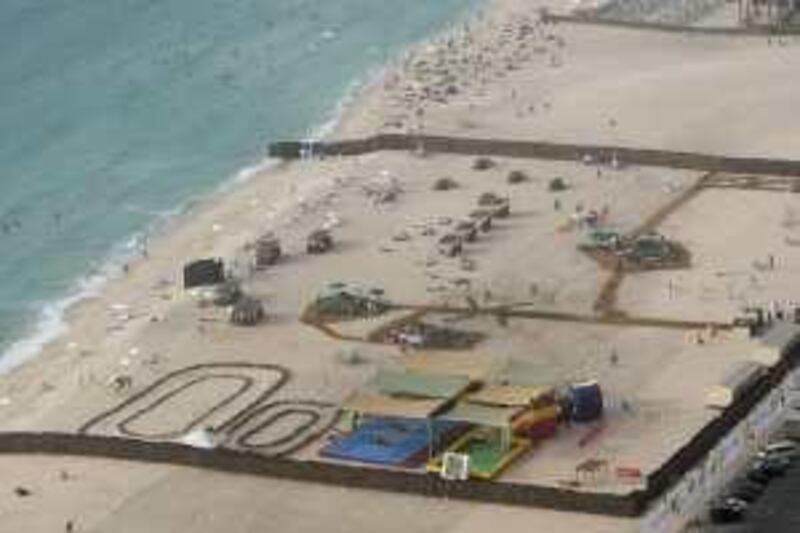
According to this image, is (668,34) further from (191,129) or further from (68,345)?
(68,345)

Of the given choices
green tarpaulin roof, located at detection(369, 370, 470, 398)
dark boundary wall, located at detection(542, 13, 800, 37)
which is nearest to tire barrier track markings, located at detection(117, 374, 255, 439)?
green tarpaulin roof, located at detection(369, 370, 470, 398)

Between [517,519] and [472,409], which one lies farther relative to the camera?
[472,409]

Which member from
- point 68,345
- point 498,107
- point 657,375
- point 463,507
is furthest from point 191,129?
point 463,507

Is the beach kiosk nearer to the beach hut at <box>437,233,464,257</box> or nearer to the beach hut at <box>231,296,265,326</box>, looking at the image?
the beach hut at <box>231,296,265,326</box>

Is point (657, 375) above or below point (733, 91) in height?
below

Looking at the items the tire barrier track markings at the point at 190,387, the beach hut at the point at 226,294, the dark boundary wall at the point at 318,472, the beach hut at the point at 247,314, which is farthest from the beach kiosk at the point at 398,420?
the beach hut at the point at 226,294

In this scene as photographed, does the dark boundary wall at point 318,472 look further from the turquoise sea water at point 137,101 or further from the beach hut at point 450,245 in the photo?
the beach hut at point 450,245
